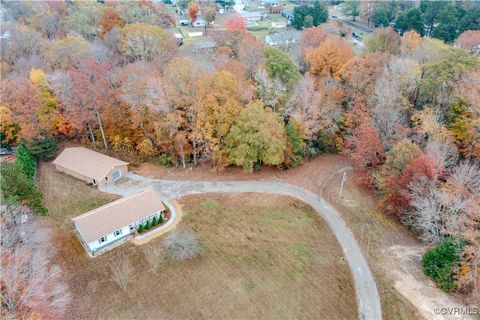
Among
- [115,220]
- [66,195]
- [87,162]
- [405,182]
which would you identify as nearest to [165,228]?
[115,220]

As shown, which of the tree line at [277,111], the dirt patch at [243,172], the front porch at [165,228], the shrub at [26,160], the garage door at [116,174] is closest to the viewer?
the front porch at [165,228]

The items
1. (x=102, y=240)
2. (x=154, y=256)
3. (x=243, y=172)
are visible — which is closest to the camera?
(x=154, y=256)

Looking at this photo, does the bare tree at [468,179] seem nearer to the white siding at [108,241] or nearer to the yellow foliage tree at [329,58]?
the yellow foliage tree at [329,58]

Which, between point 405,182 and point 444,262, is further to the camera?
point 405,182

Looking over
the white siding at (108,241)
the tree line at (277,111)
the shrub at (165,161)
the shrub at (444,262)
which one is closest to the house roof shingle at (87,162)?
Result: the tree line at (277,111)

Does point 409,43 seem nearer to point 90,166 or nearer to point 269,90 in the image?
point 269,90

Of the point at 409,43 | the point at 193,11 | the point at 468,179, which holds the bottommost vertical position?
the point at 468,179
